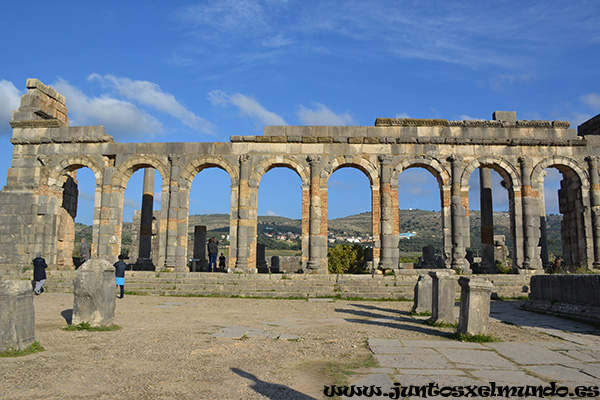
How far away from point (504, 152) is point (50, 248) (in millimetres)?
20263

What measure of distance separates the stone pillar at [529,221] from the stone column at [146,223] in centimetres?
1655

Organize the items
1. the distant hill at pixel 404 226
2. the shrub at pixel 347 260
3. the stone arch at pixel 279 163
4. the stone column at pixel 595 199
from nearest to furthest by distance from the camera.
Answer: the stone column at pixel 595 199, the stone arch at pixel 279 163, the shrub at pixel 347 260, the distant hill at pixel 404 226

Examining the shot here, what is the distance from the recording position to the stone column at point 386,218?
18266 millimetres

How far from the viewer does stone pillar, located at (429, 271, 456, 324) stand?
8.95m

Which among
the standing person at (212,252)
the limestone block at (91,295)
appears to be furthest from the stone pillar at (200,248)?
the limestone block at (91,295)

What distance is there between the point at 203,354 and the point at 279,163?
1364cm

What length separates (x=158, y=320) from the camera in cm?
938

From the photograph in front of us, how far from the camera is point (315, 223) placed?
18625 mm

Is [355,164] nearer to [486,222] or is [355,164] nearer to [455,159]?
[455,159]

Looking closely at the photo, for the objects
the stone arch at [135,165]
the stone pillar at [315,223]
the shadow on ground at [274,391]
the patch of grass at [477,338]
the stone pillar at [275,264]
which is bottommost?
the shadow on ground at [274,391]

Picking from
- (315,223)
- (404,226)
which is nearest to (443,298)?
(315,223)

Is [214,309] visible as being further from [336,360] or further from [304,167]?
[304,167]

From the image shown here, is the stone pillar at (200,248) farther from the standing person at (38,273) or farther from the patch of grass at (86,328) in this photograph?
the patch of grass at (86,328)

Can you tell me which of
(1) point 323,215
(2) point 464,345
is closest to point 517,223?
(1) point 323,215
